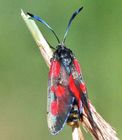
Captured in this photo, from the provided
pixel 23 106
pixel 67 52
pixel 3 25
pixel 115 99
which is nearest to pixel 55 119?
pixel 67 52

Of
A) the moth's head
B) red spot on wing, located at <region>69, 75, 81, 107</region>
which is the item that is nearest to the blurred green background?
the moth's head

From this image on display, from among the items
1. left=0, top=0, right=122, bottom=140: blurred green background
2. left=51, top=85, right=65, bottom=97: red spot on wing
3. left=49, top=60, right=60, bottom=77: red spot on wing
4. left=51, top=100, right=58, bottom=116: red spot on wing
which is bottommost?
left=51, top=100, right=58, bottom=116: red spot on wing

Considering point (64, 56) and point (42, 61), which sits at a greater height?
point (42, 61)

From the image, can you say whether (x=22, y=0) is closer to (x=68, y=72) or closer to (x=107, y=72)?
(x=107, y=72)

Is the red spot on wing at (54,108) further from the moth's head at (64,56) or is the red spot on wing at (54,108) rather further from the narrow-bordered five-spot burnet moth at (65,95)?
the moth's head at (64,56)

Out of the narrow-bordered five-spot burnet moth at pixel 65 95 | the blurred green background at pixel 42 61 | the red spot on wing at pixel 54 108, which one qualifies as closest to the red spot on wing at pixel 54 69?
the narrow-bordered five-spot burnet moth at pixel 65 95

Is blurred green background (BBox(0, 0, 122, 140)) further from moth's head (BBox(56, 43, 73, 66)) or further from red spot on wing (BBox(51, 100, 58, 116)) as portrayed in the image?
red spot on wing (BBox(51, 100, 58, 116))

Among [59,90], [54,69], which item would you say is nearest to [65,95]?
[59,90]

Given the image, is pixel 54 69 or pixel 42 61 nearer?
pixel 54 69

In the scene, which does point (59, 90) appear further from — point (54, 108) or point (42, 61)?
point (42, 61)
